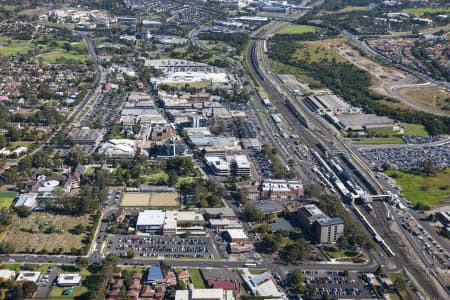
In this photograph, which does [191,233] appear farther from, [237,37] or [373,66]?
[237,37]

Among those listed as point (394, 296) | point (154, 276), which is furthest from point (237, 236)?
point (394, 296)

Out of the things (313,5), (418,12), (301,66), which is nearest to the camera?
(301,66)

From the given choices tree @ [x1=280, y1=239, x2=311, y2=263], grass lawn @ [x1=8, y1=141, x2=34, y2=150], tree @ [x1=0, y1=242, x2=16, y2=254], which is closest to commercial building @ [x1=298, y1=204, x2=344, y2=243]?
tree @ [x1=280, y1=239, x2=311, y2=263]

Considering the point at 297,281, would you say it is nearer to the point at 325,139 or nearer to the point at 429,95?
the point at 325,139

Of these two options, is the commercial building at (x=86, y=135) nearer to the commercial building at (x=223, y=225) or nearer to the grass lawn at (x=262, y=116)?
the grass lawn at (x=262, y=116)

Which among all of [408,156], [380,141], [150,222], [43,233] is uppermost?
[380,141]

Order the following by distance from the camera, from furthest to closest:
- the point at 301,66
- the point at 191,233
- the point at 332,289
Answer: the point at 301,66
the point at 191,233
the point at 332,289

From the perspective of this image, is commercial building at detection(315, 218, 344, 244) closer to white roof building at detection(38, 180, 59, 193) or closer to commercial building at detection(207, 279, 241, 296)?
commercial building at detection(207, 279, 241, 296)

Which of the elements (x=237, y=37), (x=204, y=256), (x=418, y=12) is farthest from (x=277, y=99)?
(x=418, y=12)
